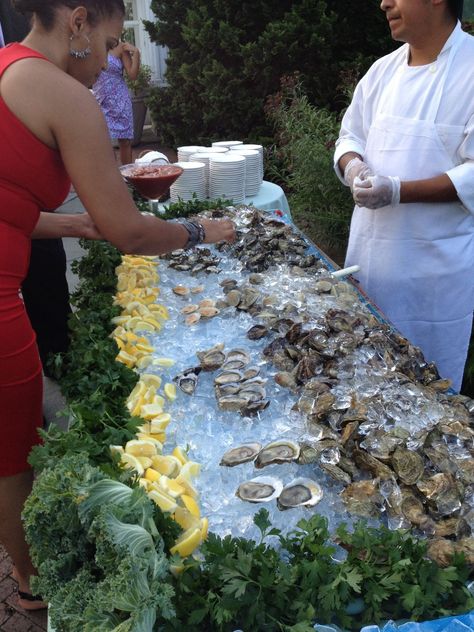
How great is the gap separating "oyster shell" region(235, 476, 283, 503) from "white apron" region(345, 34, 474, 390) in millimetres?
1434

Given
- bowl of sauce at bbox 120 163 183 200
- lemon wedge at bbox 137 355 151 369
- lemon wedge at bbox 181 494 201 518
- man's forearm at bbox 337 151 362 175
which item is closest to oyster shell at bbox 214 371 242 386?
lemon wedge at bbox 137 355 151 369

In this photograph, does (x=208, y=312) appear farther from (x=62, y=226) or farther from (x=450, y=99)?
(x=450, y=99)

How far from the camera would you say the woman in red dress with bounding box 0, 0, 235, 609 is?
131cm

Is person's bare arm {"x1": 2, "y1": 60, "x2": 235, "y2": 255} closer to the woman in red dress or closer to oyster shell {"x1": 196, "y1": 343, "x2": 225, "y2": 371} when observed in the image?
the woman in red dress

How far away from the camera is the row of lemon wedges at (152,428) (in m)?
1.06

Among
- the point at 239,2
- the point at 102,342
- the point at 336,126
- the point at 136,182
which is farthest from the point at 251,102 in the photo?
the point at 102,342

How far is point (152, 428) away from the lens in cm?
131

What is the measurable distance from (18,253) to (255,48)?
6303 millimetres

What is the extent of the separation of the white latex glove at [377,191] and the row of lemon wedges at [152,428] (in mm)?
852

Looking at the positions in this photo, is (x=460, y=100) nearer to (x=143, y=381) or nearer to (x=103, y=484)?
(x=143, y=381)

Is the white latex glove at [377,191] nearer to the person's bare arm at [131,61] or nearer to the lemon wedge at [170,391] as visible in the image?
the lemon wedge at [170,391]

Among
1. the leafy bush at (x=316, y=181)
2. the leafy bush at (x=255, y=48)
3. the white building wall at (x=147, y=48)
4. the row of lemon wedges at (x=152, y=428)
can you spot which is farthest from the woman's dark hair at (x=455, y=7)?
the white building wall at (x=147, y=48)

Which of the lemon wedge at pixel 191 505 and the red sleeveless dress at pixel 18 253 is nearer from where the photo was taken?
the lemon wedge at pixel 191 505

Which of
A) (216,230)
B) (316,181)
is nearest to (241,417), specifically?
(216,230)
